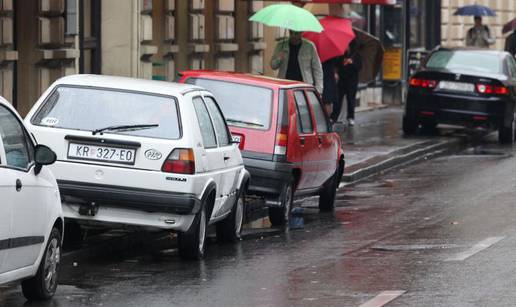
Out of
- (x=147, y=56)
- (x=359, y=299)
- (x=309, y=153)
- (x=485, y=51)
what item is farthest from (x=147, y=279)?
(x=485, y=51)

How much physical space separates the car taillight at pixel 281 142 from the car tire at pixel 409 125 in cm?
1322

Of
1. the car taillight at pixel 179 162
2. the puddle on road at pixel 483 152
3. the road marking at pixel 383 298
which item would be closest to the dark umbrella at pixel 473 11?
the puddle on road at pixel 483 152

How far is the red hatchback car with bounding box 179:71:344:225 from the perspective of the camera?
15836 millimetres

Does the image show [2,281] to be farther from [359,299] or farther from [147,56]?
[147,56]

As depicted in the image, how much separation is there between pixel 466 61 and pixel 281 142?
13.3 metres

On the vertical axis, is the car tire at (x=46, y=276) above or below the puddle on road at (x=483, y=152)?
above

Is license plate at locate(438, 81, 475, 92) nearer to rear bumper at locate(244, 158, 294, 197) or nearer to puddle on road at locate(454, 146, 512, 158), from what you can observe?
puddle on road at locate(454, 146, 512, 158)

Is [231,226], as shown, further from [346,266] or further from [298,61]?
[298,61]

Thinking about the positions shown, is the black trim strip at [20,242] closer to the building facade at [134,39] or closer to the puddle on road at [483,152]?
the building facade at [134,39]

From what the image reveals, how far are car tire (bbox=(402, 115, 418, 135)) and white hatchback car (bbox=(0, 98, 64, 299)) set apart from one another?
721 inches

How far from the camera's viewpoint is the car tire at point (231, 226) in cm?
1460

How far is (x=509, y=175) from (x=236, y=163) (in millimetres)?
8071

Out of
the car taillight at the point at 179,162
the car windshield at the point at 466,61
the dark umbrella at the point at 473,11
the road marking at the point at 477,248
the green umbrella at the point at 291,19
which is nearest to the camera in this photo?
the car taillight at the point at 179,162

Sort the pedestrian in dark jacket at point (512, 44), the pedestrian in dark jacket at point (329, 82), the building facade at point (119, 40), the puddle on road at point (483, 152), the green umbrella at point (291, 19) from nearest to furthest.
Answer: the building facade at point (119, 40) → the green umbrella at point (291, 19) → the puddle on road at point (483, 152) → the pedestrian in dark jacket at point (329, 82) → the pedestrian in dark jacket at point (512, 44)
